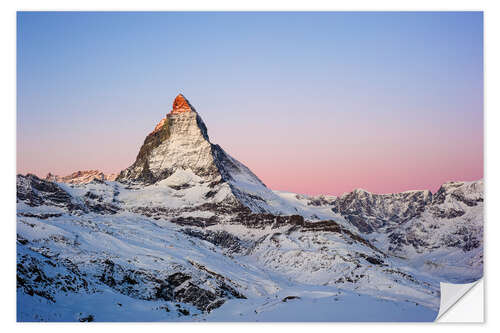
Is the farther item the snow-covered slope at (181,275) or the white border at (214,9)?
the snow-covered slope at (181,275)

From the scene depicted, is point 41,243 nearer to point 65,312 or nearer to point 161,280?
point 161,280

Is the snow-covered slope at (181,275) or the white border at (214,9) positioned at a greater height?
the white border at (214,9)

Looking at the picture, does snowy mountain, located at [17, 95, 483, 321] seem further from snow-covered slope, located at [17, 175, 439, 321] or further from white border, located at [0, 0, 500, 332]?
white border, located at [0, 0, 500, 332]

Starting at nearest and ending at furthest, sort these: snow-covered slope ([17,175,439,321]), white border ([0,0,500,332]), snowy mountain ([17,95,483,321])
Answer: white border ([0,0,500,332]) → snowy mountain ([17,95,483,321]) → snow-covered slope ([17,175,439,321])

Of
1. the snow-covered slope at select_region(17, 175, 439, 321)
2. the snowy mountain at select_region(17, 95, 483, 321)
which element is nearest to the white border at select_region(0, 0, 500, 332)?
the snowy mountain at select_region(17, 95, 483, 321)

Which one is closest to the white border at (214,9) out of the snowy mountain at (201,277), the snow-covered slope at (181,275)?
the snowy mountain at (201,277)

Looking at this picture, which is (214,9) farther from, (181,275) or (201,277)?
(201,277)

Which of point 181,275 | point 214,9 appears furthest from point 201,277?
point 214,9

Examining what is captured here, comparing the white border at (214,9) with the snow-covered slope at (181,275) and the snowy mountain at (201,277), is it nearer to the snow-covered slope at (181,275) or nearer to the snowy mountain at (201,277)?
the snowy mountain at (201,277)
